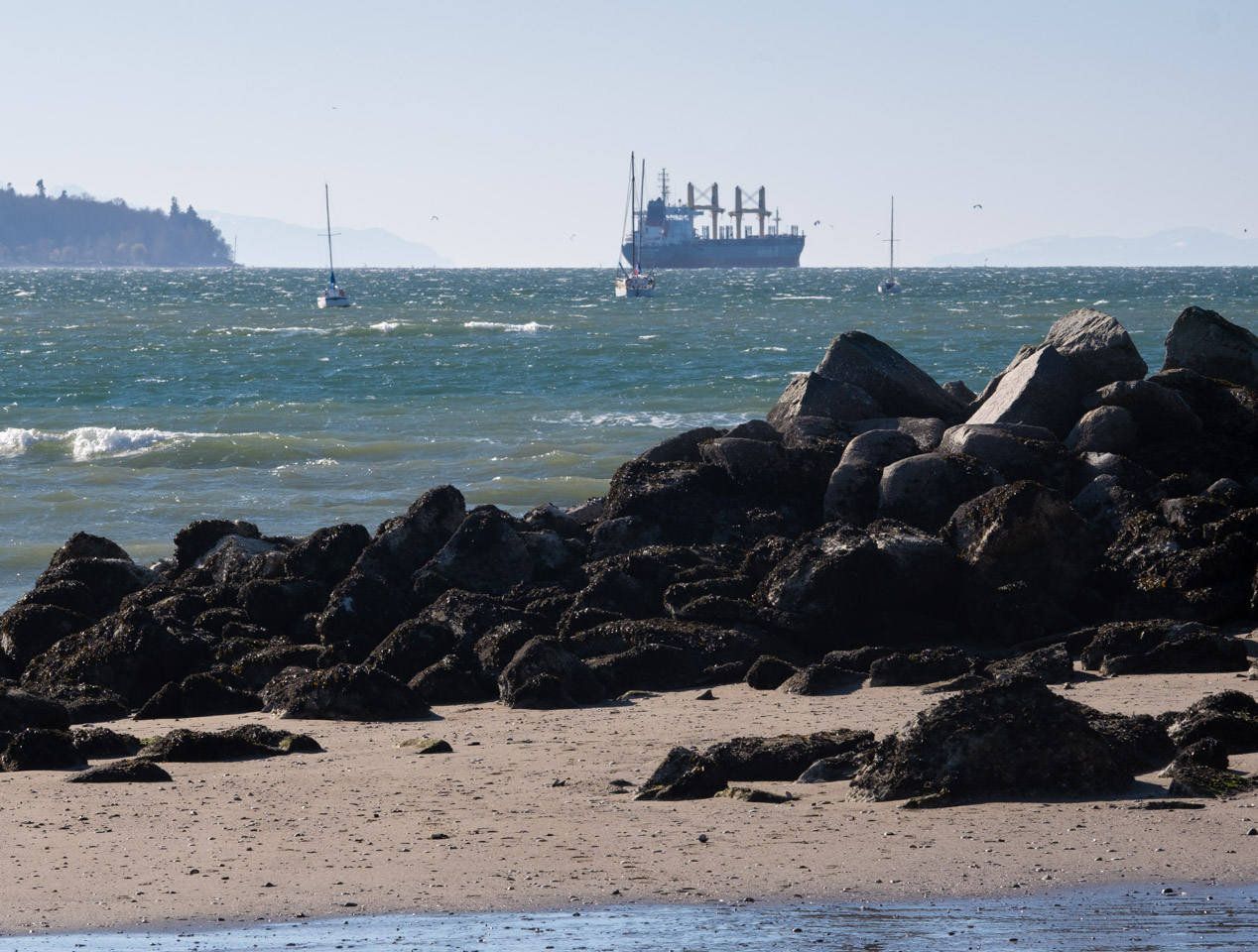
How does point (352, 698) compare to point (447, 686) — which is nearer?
point (352, 698)

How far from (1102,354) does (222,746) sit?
8.04 metres

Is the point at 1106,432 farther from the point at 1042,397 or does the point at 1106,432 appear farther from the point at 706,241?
the point at 706,241

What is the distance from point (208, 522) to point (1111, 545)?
278 inches

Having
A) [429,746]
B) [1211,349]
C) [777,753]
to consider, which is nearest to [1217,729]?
[777,753]

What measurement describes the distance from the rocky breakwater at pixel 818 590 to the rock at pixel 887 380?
0.04 meters

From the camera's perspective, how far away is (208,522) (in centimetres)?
1240

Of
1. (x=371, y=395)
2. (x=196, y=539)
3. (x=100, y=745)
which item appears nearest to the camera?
(x=100, y=745)

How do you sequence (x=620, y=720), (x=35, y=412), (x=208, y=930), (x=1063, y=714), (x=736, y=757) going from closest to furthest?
(x=208, y=930) < (x=1063, y=714) < (x=736, y=757) < (x=620, y=720) < (x=35, y=412)

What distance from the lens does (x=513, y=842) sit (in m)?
5.54

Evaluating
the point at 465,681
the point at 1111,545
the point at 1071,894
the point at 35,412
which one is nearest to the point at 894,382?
the point at 1111,545

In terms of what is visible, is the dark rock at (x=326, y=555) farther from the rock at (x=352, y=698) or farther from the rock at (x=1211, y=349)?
the rock at (x=1211, y=349)

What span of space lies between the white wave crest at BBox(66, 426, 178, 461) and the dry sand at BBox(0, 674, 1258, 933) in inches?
652

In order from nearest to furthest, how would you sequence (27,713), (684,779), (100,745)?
(684,779)
(100,745)
(27,713)

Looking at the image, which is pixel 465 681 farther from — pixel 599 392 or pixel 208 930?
pixel 599 392
